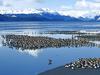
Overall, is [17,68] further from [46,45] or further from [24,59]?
[46,45]

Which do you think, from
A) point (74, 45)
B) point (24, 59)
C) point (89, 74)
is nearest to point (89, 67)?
point (89, 74)

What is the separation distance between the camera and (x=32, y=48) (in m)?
84.3

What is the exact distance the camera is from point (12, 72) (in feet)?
171

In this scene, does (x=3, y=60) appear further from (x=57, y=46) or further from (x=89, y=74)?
(x=57, y=46)

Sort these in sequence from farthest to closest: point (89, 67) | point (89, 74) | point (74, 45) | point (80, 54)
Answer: point (74, 45) < point (80, 54) < point (89, 67) < point (89, 74)

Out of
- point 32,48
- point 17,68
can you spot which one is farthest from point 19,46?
point 17,68

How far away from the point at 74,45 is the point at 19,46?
45.6ft

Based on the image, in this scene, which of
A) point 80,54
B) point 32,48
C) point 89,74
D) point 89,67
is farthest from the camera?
point 32,48

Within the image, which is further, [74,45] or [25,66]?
[74,45]

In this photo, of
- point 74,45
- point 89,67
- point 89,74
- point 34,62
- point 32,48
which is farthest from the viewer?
point 74,45

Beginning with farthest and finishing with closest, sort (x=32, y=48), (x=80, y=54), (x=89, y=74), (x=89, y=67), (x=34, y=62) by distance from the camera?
1. (x=32, y=48)
2. (x=80, y=54)
3. (x=34, y=62)
4. (x=89, y=67)
5. (x=89, y=74)

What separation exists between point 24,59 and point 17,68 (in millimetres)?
9695

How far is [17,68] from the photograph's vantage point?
55.2m

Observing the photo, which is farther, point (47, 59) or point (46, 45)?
point (46, 45)
